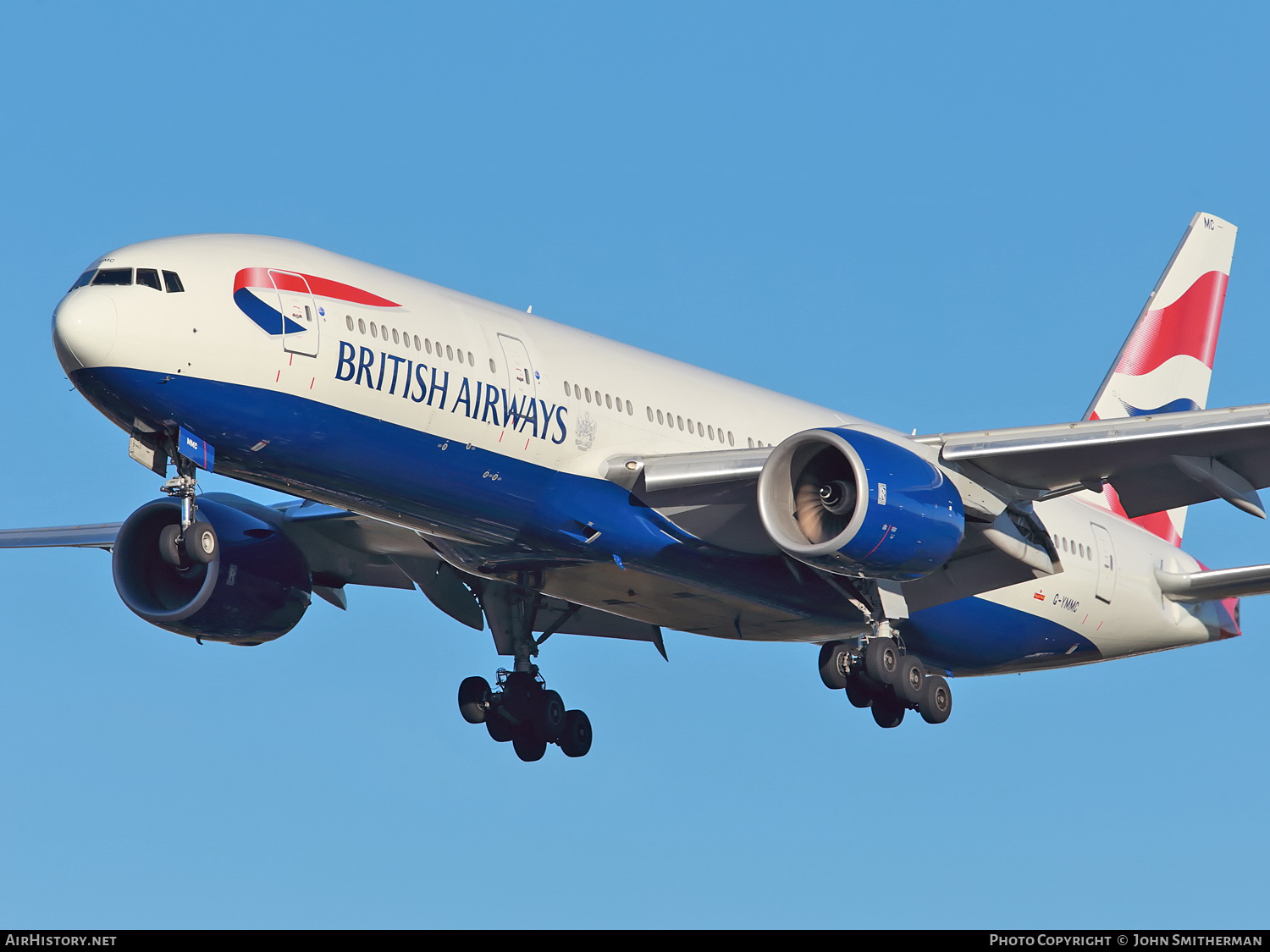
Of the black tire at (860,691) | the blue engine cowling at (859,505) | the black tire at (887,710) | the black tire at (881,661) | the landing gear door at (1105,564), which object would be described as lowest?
the black tire at (887,710)

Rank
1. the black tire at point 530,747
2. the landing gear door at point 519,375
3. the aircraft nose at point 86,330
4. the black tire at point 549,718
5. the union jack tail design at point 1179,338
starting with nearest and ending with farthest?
the aircraft nose at point 86,330 → the landing gear door at point 519,375 → the black tire at point 549,718 → the black tire at point 530,747 → the union jack tail design at point 1179,338

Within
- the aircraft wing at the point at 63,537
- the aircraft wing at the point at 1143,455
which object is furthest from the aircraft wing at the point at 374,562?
the aircraft wing at the point at 1143,455

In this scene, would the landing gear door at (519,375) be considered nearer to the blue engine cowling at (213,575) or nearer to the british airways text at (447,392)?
the british airways text at (447,392)

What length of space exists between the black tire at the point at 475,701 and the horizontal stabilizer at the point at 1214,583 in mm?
12859

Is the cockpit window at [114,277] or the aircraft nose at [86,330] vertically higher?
the cockpit window at [114,277]

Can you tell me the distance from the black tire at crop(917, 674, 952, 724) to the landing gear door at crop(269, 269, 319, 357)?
1200 centimetres

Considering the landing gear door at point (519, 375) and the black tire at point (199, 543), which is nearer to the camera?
the black tire at point (199, 543)

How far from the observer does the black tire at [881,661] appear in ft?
98.1

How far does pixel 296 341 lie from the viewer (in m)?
24.7

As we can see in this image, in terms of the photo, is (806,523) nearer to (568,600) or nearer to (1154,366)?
(568,600)
